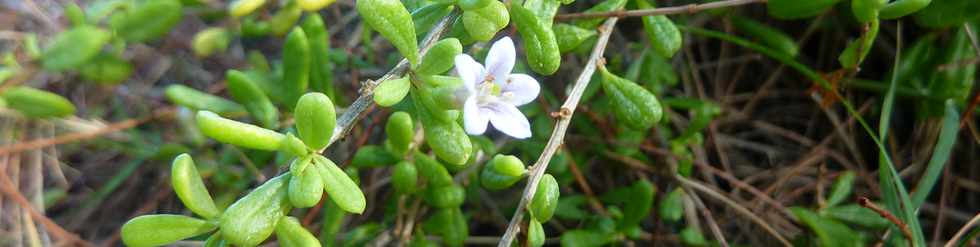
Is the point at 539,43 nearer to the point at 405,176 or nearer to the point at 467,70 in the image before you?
the point at 467,70

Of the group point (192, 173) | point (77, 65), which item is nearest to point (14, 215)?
point (77, 65)

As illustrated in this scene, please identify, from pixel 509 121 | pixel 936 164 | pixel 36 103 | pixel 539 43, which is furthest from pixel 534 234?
pixel 36 103

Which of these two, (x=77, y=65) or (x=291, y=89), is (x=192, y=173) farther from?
(x=77, y=65)

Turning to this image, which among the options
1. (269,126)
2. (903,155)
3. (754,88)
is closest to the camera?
(269,126)

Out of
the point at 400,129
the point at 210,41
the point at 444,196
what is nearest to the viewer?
the point at 400,129

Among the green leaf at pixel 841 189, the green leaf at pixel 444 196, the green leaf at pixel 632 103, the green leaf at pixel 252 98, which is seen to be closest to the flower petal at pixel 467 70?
the green leaf at pixel 632 103

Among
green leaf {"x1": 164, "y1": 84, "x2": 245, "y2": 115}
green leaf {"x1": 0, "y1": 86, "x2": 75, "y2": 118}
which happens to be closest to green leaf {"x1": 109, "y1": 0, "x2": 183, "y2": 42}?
green leaf {"x1": 0, "y1": 86, "x2": 75, "y2": 118}
